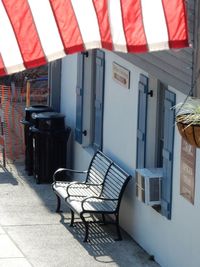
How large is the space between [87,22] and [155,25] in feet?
2.29

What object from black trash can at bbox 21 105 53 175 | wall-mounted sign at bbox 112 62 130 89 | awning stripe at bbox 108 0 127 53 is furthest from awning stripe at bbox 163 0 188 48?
black trash can at bbox 21 105 53 175

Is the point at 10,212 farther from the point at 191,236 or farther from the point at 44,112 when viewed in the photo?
the point at 191,236

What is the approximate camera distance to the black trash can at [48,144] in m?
17.0

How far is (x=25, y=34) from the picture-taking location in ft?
26.5

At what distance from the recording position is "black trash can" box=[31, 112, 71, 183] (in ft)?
55.8

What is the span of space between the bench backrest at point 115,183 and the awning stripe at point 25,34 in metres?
5.93

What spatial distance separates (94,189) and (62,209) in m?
0.99

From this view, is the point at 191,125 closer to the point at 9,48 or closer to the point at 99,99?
the point at 9,48

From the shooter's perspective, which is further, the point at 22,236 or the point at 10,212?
the point at 10,212

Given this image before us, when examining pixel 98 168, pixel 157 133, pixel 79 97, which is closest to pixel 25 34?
pixel 157 133

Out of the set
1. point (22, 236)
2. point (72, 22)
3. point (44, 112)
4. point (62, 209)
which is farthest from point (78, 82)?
point (72, 22)

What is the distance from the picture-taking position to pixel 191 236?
39.4 ft

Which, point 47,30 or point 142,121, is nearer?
point 47,30

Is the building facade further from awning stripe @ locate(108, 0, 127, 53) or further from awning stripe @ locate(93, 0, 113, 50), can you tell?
awning stripe @ locate(93, 0, 113, 50)
